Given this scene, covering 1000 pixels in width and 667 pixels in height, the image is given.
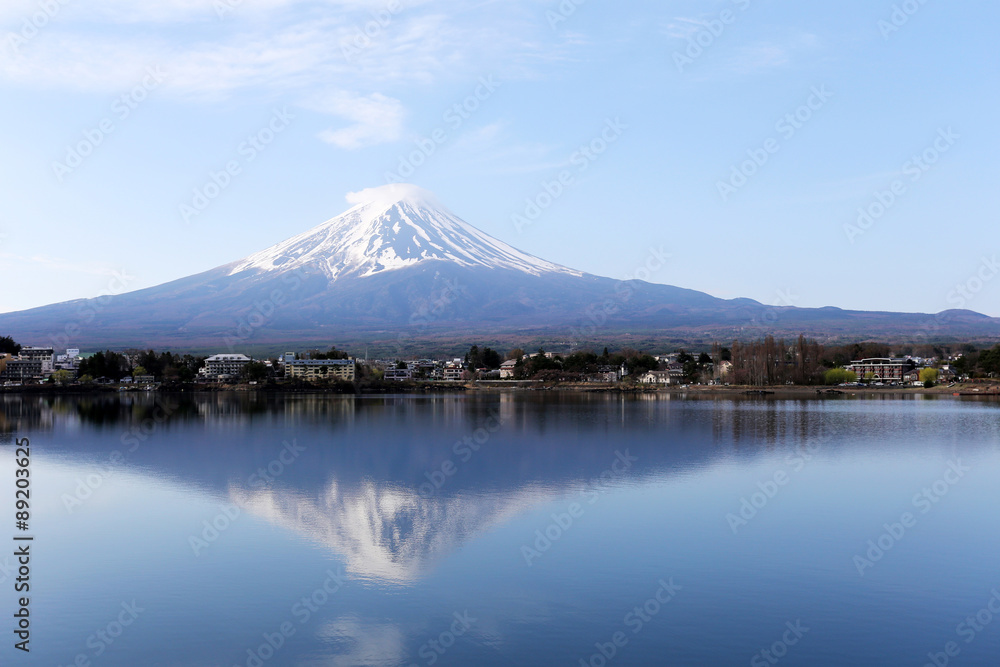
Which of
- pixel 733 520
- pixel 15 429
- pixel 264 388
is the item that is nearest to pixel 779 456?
pixel 733 520

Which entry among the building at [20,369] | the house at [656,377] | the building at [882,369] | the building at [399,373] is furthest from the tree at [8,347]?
the building at [882,369]

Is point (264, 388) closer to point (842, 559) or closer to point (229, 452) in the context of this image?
point (229, 452)

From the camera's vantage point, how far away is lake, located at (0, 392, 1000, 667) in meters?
6.10

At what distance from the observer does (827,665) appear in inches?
222

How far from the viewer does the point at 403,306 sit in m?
111

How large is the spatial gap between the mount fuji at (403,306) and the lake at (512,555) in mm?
75462

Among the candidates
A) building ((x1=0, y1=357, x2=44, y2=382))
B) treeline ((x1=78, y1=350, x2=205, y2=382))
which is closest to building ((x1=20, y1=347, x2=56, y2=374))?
building ((x1=0, y1=357, x2=44, y2=382))

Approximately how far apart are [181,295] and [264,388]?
2606 inches

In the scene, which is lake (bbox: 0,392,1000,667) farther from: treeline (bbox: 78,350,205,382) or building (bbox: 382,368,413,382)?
building (bbox: 382,368,413,382)

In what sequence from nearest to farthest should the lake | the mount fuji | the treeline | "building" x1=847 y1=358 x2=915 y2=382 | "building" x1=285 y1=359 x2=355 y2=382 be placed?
the lake
the treeline
"building" x1=285 y1=359 x2=355 y2=382
"building" x1=847 y1=358 x2=915 y2=382
the mount fuji

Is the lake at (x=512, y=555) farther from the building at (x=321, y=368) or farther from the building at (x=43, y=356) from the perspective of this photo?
the building at (x=43, y=356)

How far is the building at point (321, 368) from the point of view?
60.7 meters

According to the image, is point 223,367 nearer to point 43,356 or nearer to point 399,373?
point 399,373

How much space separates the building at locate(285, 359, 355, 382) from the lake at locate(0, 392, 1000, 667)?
139 feet
